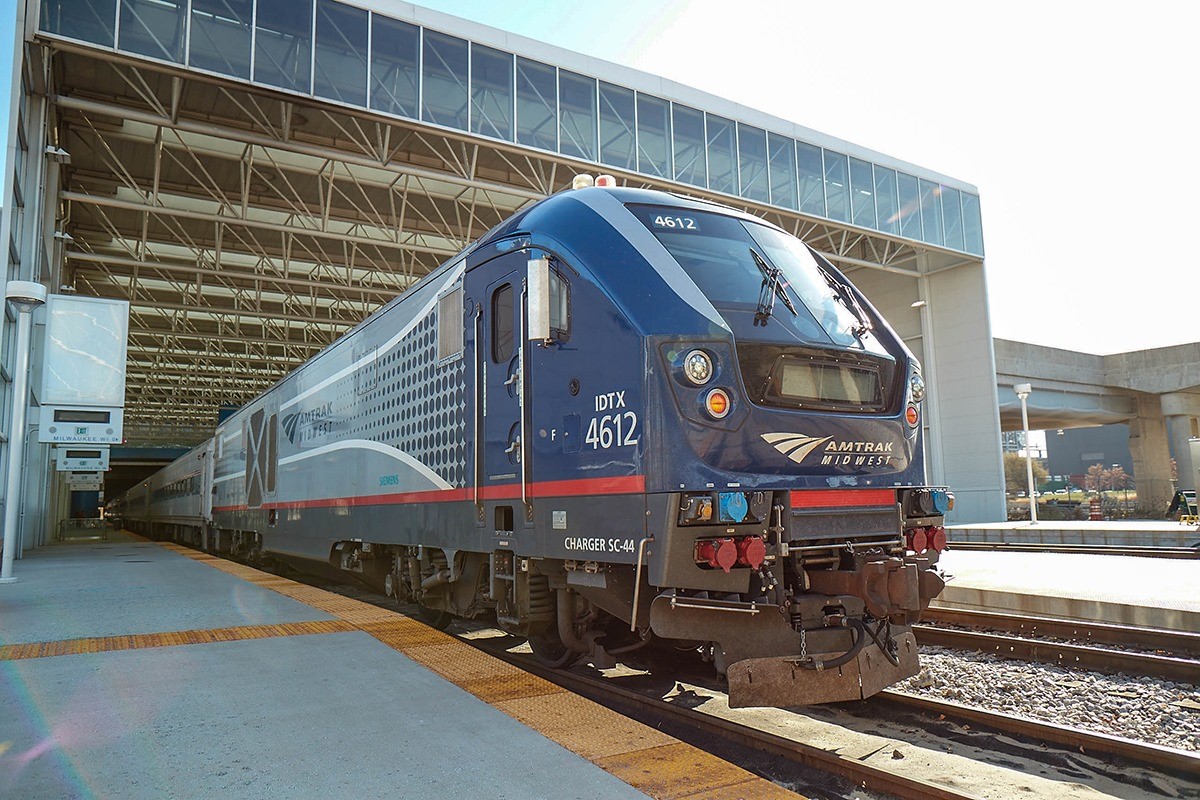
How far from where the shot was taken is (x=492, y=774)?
3418mm

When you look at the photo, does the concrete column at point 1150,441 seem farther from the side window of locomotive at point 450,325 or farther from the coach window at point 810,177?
the side window of locomotive at point 450,325

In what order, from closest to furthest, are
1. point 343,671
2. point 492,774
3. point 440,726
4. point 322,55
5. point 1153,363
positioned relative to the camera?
point 492,774, point 440,726, point 343,671, point 322,55, point 1153,363

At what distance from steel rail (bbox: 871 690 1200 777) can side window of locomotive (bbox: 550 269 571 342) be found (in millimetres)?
3475

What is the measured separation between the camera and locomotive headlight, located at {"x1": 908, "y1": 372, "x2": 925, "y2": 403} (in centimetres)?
554

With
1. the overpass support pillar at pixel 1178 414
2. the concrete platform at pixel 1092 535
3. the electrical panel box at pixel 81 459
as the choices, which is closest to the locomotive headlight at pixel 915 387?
the concrete platform at pixel 1092 535

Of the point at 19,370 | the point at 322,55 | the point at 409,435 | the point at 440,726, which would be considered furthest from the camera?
Answer: the point at 322,55

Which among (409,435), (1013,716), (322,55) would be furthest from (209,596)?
(322,55)

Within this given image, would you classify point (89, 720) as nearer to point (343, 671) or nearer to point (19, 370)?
point (343, 671)

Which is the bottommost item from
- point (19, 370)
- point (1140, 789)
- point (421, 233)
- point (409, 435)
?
point (1140, 789)

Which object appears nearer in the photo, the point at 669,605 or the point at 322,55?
the point at 669,605

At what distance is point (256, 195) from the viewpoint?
22.0 meters

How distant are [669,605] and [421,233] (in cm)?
2166

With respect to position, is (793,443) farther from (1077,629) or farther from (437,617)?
(1077,629)

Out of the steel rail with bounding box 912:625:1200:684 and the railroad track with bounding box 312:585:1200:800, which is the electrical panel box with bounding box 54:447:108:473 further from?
the steel rail with bounding box 912:625:1200:684
